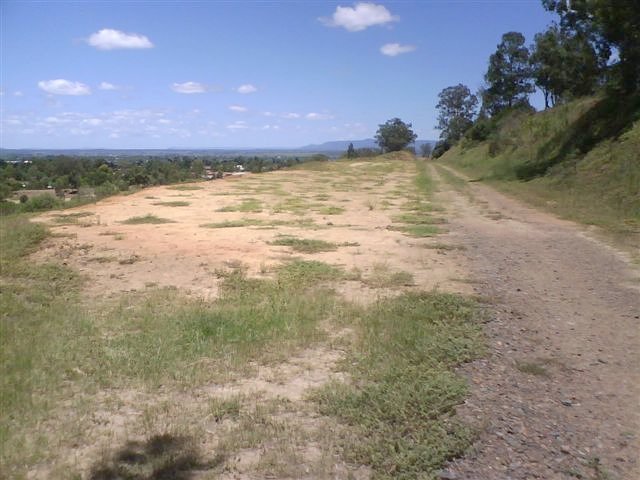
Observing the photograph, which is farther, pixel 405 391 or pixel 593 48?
pixel 593 48

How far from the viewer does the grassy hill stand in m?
14.4

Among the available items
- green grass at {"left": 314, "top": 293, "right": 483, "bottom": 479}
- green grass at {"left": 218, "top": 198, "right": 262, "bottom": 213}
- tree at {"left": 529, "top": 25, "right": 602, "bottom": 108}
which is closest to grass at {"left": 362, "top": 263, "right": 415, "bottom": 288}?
green grass at {"left": 314, "top": 293, "right": 483, "bottom": 479}

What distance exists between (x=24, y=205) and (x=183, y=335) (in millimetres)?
13335

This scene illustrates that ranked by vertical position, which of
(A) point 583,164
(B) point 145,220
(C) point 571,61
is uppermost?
(C) point 571,61

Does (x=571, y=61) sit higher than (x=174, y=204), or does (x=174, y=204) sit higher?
(x=571, y=61)

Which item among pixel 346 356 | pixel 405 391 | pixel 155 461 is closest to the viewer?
pixel 155 461

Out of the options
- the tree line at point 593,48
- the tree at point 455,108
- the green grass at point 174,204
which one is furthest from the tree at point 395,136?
the green grass at point 174,204

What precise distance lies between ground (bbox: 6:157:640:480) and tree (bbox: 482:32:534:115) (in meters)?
49.7

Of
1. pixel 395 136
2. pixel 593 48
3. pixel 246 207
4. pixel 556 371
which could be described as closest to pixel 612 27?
pixel 593 48

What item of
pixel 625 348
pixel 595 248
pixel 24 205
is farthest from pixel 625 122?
pixel 24 205

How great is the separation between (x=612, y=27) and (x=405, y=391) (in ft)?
63.7

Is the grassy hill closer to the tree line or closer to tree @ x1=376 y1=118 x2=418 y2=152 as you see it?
the tree line

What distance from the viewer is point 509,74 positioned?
195 ft

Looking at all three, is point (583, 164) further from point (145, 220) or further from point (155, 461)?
point (155, 461)
